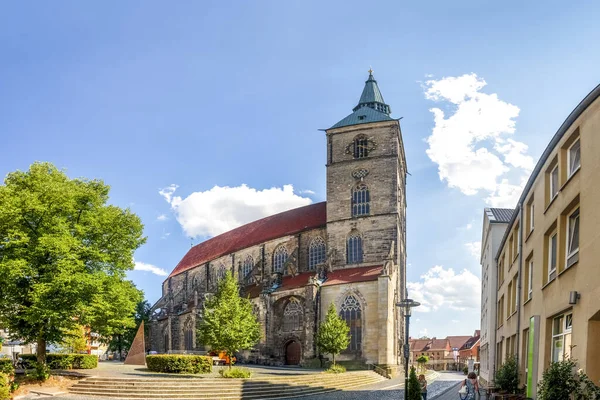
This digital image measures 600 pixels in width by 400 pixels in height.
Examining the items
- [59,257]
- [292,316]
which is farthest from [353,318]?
[59,257]

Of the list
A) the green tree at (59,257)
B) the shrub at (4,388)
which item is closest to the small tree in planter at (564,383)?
the shrub at (4,388)

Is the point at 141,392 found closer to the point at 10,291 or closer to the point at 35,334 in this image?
the point at 35,334

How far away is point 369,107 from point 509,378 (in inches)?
1534

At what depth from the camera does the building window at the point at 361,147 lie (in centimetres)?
4966

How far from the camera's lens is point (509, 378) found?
17.8 m

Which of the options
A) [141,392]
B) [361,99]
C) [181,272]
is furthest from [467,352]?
[141,392]

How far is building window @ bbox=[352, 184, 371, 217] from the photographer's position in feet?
160

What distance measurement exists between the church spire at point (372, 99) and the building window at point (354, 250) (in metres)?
14.1

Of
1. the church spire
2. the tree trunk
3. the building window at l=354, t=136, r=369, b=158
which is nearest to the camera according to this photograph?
the tree trunk

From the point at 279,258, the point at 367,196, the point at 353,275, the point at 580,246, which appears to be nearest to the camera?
the point at 580,246

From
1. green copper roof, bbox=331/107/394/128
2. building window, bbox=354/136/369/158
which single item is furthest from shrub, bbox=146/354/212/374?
green copper roof, bbox=331/107/394/128

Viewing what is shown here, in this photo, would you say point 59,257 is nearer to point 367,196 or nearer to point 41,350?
point 41,350

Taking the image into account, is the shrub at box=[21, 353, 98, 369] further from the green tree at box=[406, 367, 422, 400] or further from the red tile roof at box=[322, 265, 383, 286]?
the red tile roof at box=[322, 265, 383, 286]

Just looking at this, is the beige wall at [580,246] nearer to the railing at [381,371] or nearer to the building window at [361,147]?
the railing at [381,371]
